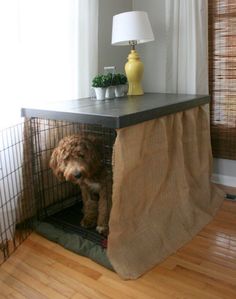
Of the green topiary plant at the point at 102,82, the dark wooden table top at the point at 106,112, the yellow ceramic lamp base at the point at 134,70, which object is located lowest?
the dark wooden table top at the point at 106,112

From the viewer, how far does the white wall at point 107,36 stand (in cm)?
268

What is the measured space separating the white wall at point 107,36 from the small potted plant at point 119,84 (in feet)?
1.18

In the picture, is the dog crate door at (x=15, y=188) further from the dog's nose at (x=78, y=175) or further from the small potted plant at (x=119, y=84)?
the small potted plant at (x=119, y=84)

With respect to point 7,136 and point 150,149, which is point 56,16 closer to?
point 7,136

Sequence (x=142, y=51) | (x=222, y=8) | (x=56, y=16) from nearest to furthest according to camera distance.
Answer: (x=56, y=16) < (x=222, y=8) < (x=142, y=51)

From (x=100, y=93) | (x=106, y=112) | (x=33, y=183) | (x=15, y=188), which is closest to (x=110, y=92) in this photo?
(x=100, y=93)

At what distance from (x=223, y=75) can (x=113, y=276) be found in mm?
1875

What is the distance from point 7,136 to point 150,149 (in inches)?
34.4

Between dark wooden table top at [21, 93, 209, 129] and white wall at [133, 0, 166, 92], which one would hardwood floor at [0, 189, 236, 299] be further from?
white wall at [133, 0, 166, 92]

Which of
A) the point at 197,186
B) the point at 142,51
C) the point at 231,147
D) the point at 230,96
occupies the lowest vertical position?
the point at 197,186

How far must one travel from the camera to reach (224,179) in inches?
111

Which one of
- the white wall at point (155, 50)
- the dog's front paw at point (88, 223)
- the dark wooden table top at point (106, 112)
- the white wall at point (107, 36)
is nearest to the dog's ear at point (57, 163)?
the dark wooden table top at point (106, 112)

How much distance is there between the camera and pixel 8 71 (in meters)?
1.88

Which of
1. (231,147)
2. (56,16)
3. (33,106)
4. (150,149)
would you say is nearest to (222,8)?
(231,147)
